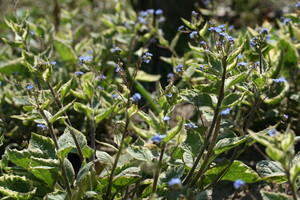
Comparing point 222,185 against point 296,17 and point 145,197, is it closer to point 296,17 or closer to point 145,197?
point 145,197

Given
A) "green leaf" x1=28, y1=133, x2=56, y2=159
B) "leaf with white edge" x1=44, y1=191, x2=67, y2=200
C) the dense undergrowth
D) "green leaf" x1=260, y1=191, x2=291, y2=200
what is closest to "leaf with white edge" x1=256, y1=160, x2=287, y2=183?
the dense undergrowth

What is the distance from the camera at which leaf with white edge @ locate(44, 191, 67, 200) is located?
90.0 inches

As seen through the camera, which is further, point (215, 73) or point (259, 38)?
point (259, 38)

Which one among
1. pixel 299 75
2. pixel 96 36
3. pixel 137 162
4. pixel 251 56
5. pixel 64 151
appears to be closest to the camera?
pixel 64 151

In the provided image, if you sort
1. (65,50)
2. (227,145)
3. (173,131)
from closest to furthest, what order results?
1. (173,131)
2. (227,145)
3. (65,50)

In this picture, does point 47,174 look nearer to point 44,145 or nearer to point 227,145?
point 44,145

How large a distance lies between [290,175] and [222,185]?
1030 millimetres

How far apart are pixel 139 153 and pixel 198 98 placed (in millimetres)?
515

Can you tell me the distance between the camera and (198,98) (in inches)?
97.8

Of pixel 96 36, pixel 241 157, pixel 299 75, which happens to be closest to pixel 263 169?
pixel 241 157

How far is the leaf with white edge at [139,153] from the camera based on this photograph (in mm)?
2258

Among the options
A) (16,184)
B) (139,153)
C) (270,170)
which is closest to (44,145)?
(16,184)

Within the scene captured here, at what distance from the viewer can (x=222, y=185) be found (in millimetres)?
2910

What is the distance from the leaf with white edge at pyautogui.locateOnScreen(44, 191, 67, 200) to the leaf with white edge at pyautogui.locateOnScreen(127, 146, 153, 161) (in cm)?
46
